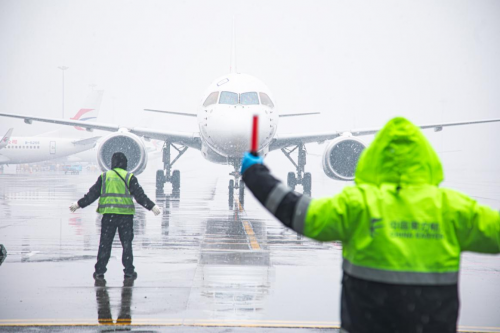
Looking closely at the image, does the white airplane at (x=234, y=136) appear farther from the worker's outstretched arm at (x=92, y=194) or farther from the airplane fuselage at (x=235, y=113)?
the worker's outstretched arm at (x=92, y=194)

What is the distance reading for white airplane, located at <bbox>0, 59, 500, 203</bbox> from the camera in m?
16.6

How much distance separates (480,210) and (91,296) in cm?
490

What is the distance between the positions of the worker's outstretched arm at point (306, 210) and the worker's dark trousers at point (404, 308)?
32cm

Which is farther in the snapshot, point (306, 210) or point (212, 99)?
point (212, 99)

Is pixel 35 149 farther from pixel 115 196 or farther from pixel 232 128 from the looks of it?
pixel 115 196

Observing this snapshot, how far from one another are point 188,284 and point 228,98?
35.1 ft

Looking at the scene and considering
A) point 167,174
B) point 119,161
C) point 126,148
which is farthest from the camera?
point 167,174

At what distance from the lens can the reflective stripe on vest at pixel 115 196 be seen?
25.3 ft

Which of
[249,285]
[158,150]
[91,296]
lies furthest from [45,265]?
[158,150]

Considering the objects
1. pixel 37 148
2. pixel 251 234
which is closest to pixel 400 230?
pixel 251 234

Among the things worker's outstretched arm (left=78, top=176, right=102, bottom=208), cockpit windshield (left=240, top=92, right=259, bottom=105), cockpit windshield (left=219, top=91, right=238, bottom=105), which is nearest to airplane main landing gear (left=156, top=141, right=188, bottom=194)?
cockpit windshield (left=219, top=91, right=238, bottom=105)

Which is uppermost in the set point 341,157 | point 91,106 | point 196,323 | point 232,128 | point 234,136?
point 91,106

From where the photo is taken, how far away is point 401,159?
2.77m

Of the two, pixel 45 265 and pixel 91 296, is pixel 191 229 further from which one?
pixel 91 296
